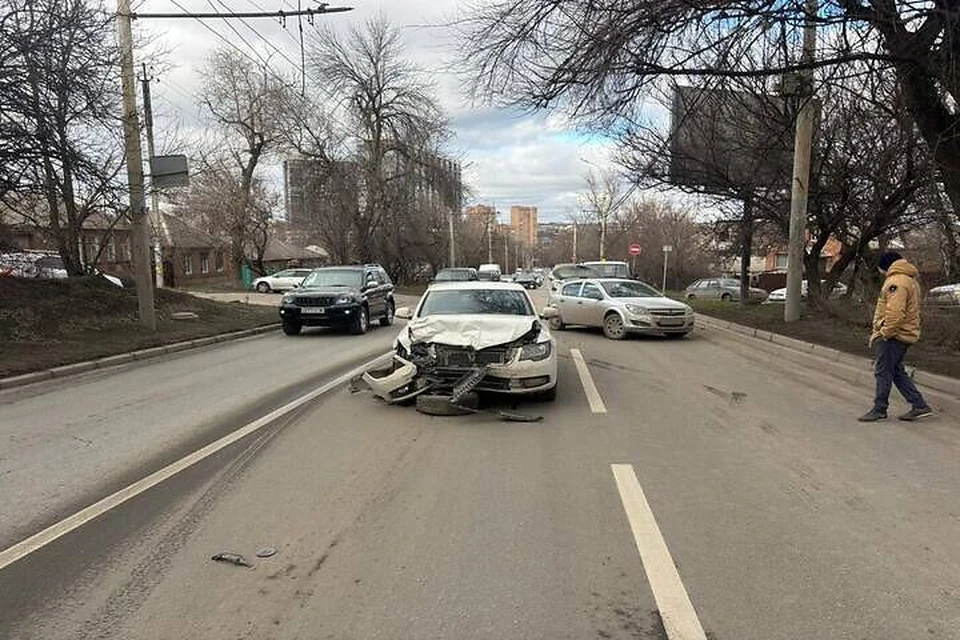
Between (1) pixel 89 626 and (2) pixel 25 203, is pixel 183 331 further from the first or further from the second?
(1) pixel 89 626

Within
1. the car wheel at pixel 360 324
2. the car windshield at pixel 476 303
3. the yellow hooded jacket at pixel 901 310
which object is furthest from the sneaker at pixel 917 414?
the car wheel at pixel 360 324

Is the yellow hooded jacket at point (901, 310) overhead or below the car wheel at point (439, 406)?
overhead

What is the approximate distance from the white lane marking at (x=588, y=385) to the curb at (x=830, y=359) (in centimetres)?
381

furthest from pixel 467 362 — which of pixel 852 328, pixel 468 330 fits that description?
pixel 852 328

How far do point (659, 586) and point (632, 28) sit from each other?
6.85 m

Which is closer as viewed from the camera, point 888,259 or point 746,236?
point 888,259

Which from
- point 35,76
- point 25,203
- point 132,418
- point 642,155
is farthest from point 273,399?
point 642,155

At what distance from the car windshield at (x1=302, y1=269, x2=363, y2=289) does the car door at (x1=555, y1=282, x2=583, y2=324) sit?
17.5 feet

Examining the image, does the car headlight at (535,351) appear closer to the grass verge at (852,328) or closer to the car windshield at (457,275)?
the grass verge at (852,328)

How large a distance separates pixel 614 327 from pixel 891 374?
9357 mm

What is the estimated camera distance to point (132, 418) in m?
8.17

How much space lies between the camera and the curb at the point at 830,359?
9.52 m

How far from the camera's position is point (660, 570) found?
3996mm

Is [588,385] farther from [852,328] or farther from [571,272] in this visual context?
[571,272]
